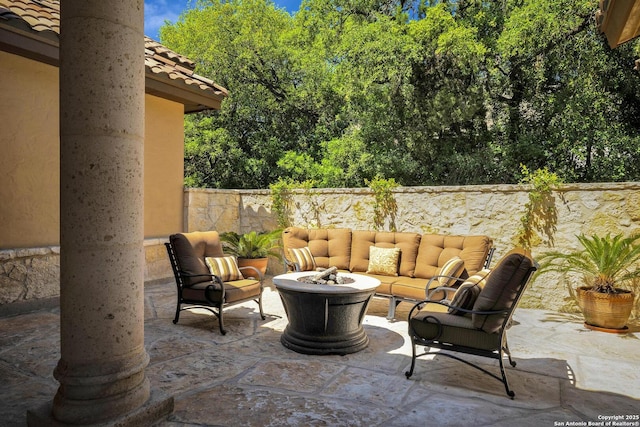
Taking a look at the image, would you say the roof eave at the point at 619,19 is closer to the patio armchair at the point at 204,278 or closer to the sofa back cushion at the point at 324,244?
the sofa back cushion at the point at 324,244

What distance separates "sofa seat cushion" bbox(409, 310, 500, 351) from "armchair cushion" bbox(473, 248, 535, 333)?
→ 67mm

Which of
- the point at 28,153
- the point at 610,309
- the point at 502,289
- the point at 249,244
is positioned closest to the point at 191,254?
the point at 249,244

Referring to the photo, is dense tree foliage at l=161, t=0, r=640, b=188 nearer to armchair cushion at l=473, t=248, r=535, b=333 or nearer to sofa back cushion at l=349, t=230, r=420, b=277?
sofa back cushion at l=349, t=230, r=420, b=277

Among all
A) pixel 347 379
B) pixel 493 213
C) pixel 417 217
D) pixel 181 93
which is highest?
pixel 181 93

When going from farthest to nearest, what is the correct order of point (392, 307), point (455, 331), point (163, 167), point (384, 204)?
1. point (163, 167)
2. point (384, 204)
3. point (392, 307)
4. point (455, 331)

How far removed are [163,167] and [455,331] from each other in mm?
6279

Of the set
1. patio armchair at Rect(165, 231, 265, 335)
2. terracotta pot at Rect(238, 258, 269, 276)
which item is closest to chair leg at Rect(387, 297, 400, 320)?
patio armchair at Rect(165, 231, 265, 335)

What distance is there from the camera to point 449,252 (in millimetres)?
5734

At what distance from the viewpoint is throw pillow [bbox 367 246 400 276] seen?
19.5ft

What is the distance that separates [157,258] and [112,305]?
5447mm

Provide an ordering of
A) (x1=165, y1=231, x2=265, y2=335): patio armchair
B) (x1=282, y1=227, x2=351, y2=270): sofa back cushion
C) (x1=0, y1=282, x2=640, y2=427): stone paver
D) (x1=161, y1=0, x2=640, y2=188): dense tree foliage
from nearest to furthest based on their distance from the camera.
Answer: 1. (x1=0, y1=282, x2=640, y2=427): stone paver
2. (x1=165, y1=231, x2=265, y2=335): patio armchair
3. (x1=282, y1=227, x2=351, y2=270): sofa back cushion
4. (x1=161, y1=0, x2=640, y2=188): dense tree foliage

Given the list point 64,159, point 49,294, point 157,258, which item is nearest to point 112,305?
point 64,159

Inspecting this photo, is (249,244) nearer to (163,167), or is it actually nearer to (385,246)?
(163,167)

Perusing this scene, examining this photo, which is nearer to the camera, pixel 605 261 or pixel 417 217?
pixel 605 261
